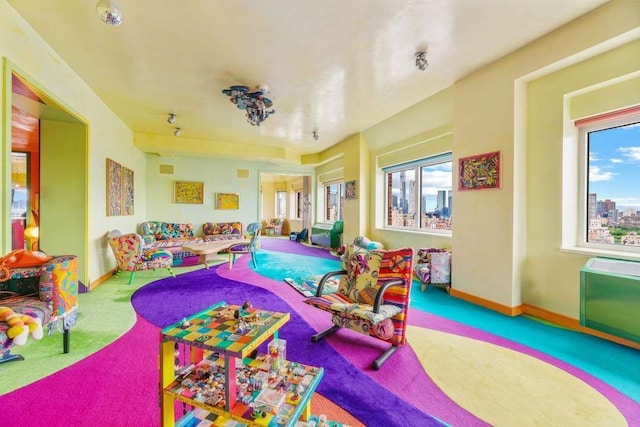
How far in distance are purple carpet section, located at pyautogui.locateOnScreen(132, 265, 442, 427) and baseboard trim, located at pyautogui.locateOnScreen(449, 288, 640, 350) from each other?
206cm

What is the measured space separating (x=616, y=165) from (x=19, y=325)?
489cm

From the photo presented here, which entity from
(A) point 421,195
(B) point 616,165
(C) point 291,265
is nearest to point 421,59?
(B) point 616,165

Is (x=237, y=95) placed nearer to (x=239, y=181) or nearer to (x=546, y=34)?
(x=546, y=34)

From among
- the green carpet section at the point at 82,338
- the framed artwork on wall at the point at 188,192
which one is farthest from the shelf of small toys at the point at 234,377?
the framed artwork on wall at the point at 188,192

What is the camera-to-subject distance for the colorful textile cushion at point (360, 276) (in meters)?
2.45

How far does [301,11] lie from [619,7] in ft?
8.29

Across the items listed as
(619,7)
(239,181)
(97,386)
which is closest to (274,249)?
(239,181)

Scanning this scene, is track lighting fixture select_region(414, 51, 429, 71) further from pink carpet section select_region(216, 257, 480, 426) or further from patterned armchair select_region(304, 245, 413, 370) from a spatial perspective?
pink carpet section select_region(216, 257, 480, 426)

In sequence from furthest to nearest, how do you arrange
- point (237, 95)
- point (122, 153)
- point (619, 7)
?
point (122, 153) → point (237, 95) → point (619, 7)

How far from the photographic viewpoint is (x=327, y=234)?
760 centimetres

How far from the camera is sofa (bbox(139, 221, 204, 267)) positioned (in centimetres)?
568

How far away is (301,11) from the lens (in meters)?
2.25

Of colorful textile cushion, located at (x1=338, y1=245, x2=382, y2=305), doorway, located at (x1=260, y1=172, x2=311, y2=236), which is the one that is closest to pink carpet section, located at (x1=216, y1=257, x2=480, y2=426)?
colorful textile cushion, located at (x1=338, y1=245, x2=382, y2=305)

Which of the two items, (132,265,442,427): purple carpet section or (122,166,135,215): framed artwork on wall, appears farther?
(122,166,135,215): framed artwork on wall
